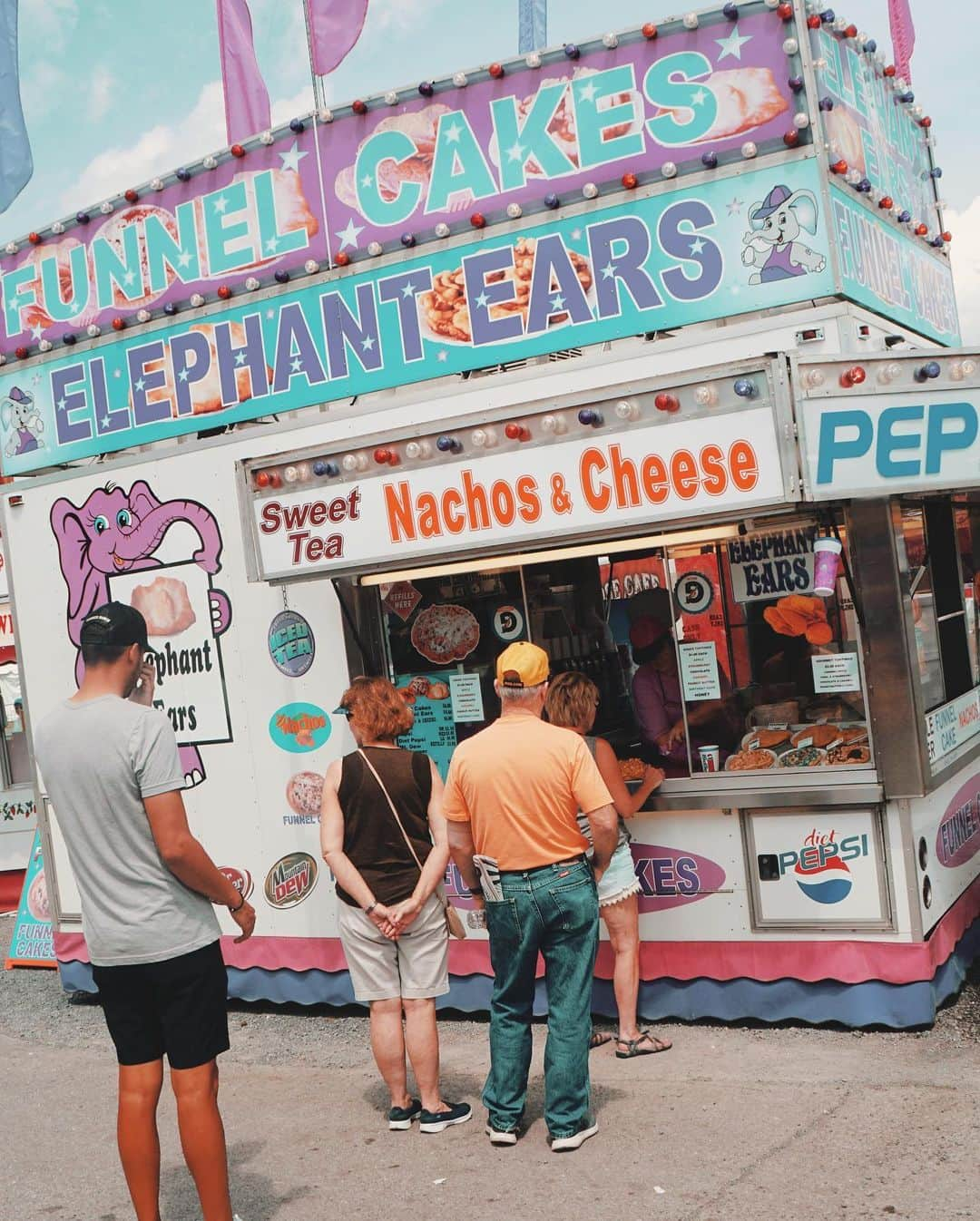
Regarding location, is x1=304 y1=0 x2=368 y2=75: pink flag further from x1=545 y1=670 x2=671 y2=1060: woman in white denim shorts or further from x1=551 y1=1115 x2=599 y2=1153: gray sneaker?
x1=551 y1=1115 x2=599 y2=1153: gray sneaker

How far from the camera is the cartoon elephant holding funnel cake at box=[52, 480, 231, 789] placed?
7.74 meters

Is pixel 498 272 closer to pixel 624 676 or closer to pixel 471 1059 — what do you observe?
pixel 624 676

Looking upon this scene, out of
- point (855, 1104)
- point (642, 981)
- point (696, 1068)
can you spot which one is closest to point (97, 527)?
point (642, 981)

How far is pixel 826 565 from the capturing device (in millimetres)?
5230

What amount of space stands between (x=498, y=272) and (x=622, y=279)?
72 cm

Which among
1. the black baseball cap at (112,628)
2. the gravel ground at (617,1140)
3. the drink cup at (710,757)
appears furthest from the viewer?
the drink cup at (710,757)

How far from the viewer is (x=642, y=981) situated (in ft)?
21.6

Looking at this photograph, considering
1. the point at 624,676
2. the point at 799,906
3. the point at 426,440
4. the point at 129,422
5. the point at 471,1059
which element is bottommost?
the point at 471,1059

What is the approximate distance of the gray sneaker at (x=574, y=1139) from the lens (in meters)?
4.91

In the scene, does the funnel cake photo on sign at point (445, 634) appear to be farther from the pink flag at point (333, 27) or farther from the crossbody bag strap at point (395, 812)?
the pink flag at point (333, 27)

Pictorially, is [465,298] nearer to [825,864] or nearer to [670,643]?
[670,643]

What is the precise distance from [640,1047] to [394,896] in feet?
5.10

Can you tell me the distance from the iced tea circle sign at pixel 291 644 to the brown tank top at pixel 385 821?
2025 millimetres

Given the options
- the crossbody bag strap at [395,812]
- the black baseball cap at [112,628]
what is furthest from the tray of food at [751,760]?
the black baseball cap at [112,628]
